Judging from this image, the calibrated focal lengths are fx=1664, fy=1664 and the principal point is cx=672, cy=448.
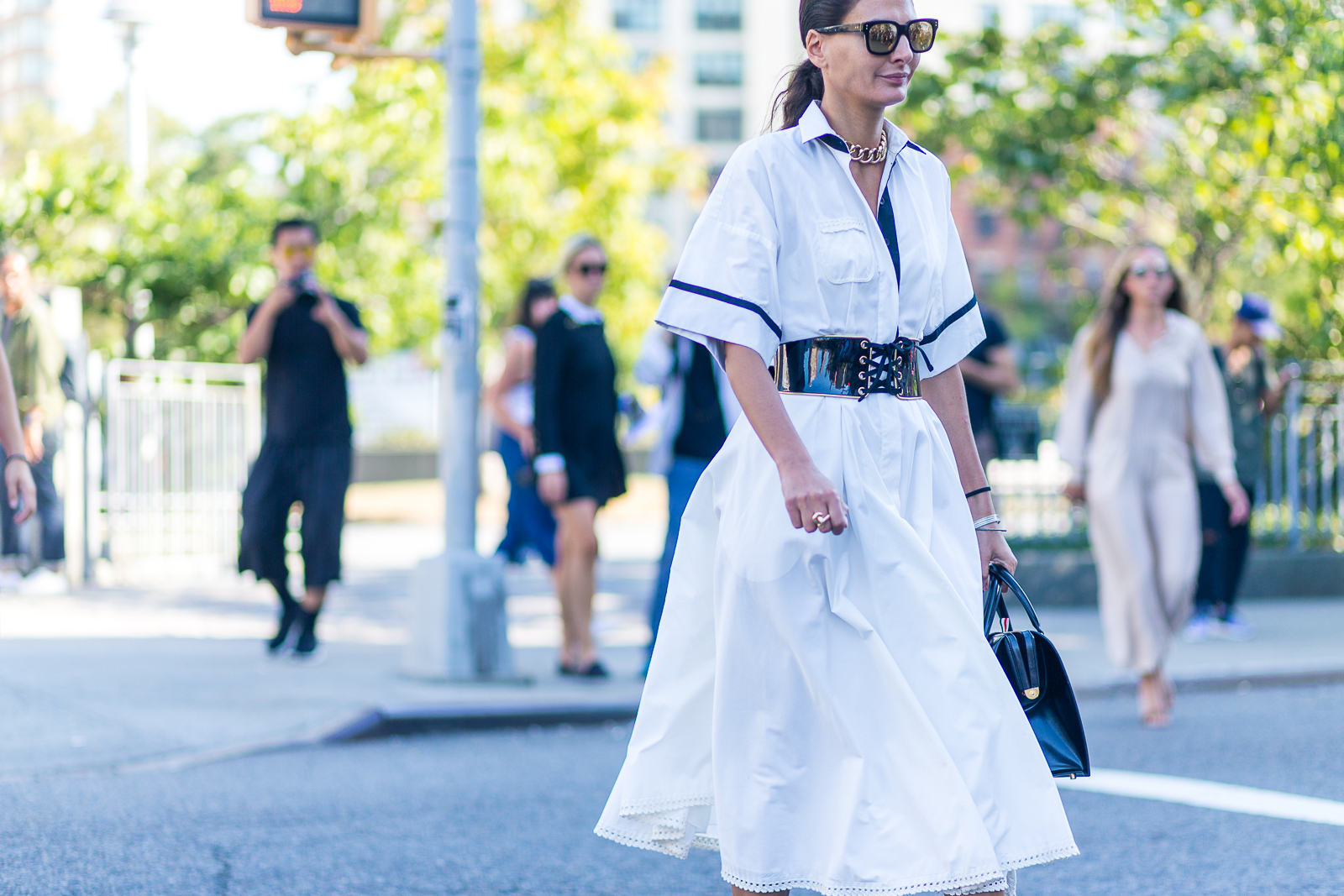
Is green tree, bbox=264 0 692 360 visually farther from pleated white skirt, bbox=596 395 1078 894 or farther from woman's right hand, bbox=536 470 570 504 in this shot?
pleated white skirt, bbox=596 395 1078 894

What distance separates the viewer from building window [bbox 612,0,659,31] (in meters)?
71.2

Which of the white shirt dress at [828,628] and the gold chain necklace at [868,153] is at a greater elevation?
the gold chain necklace at [868,153]

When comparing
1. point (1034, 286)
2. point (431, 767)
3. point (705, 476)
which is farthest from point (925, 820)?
point (1034, 286)

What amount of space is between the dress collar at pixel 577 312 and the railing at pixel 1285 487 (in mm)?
4248

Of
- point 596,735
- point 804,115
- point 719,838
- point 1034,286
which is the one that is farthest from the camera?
point 1034,286

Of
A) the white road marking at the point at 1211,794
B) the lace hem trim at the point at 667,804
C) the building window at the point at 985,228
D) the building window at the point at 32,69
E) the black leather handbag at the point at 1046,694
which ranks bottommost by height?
the white road marking at the point at 1211,794

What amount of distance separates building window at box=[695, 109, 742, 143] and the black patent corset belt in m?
71.4

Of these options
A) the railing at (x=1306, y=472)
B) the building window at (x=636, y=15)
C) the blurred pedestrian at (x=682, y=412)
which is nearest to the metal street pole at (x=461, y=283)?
the blurred pedestrian at (x=682, y=412)

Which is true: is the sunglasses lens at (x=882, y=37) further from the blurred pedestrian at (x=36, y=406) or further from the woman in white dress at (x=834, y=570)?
the blurred pedestrian at (x=36, y=406)

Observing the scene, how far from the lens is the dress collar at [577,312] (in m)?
7.43

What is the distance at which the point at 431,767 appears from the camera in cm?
579

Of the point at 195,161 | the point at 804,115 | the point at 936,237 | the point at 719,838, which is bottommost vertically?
the point at 719,838

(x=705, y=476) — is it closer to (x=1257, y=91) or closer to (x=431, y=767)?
(x=431, y=767)

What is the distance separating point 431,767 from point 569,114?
20346 millimetres
